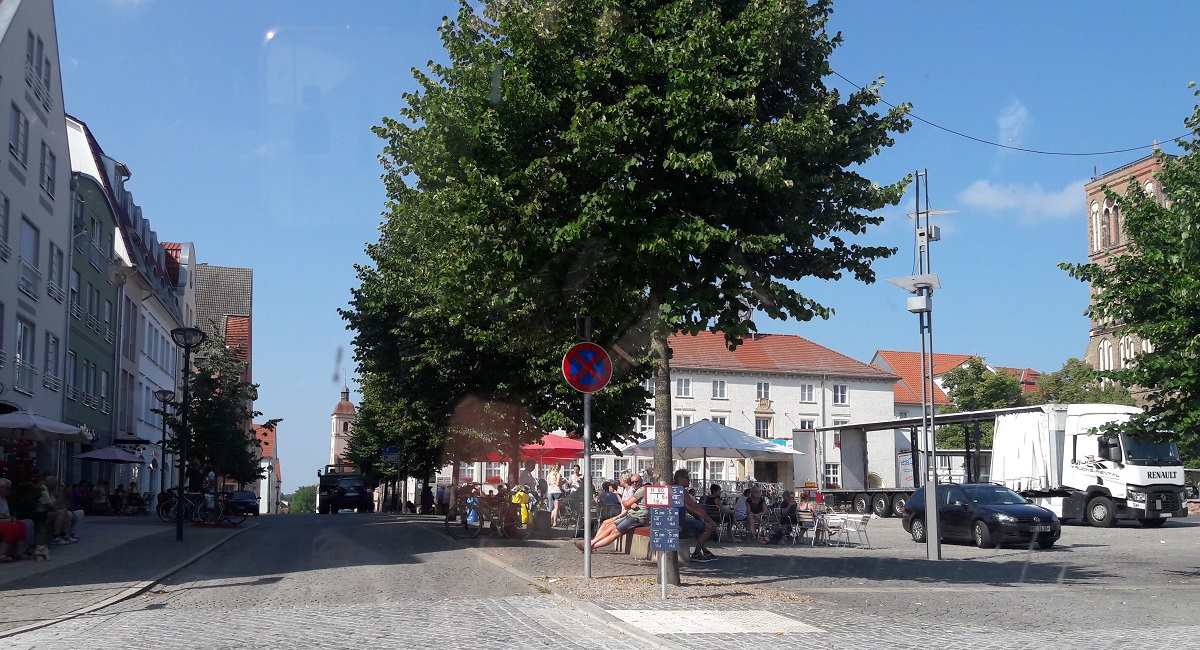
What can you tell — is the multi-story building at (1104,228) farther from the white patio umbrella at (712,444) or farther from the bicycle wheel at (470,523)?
the bicycle wheel at (470,523)

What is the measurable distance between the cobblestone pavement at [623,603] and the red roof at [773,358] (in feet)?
191

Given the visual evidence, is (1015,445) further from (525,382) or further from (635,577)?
(635,577)

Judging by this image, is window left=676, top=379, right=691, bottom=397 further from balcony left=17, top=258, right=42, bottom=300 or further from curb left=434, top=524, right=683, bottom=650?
curb left=434, top=524, right=683, bottom=650

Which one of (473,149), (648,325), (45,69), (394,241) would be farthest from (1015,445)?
(45,69)

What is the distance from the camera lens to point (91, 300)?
39875 millimetres

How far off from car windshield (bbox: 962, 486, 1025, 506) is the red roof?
5041 cm

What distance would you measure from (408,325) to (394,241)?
3.02m

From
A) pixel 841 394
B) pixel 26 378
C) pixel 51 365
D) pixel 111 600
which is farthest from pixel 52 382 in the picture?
pixel 841 394

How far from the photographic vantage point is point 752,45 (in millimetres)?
12422

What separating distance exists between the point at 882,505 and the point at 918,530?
1341cm

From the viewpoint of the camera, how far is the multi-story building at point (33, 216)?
29.7 m

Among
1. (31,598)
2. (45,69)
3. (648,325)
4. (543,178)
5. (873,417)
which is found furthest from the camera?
(873,417)

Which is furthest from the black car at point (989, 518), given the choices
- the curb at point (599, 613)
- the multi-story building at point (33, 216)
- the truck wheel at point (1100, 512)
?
the multi-story building at point (33, 216)

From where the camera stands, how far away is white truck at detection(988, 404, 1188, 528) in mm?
31391
